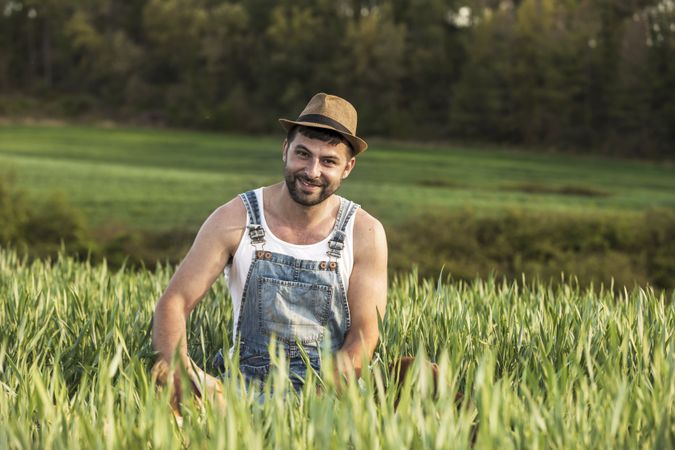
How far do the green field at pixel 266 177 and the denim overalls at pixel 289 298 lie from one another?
15.2 metres

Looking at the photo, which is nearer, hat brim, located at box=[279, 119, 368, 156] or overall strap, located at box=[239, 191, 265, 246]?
hat brim, located at box=[279, 119, 368, 156]

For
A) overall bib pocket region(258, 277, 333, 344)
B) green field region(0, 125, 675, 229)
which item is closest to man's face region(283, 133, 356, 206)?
overall bib pocket region(258, 277, 333, 344)

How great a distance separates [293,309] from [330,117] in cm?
62

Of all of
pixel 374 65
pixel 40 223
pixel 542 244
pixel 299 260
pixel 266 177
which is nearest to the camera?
pixel 299 260

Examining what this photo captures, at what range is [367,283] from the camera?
307cm

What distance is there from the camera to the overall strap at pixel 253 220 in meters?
3.06

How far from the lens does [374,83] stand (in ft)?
164

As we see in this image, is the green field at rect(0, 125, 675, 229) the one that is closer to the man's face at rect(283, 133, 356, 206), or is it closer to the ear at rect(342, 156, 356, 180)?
the ear at rect(342, 156, 356, 180)

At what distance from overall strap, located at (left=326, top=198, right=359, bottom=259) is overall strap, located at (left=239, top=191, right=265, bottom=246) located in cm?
22

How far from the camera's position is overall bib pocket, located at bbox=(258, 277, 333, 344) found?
3.05m

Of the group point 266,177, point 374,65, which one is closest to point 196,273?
point 266,177

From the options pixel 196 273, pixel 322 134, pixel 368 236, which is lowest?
pixel 196 273

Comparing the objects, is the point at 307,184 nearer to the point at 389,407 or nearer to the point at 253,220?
the point at 253,220

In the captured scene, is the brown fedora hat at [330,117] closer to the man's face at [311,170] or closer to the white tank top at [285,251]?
the man's face at [311,170]
